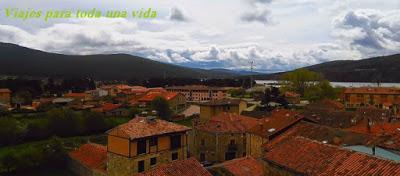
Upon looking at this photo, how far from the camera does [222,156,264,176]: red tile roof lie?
26.3 m

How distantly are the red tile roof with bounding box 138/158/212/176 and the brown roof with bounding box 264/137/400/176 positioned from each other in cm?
410

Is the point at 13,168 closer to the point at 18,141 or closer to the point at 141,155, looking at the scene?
the point at 18,141

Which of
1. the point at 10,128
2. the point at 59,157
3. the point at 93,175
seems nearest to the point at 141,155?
the point at 93,175

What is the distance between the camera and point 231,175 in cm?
2536

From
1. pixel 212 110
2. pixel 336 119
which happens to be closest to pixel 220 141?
pixel 336 119

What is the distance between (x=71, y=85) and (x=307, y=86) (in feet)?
247

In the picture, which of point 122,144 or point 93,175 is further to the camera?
point 93,175

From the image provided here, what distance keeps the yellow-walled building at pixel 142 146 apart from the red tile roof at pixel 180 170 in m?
8.22

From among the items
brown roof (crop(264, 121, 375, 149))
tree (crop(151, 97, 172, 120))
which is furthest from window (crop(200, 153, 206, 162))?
tree (crop(151, 97, 172, 120))

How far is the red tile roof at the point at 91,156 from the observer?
119 feet

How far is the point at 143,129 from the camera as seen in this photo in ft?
95.8

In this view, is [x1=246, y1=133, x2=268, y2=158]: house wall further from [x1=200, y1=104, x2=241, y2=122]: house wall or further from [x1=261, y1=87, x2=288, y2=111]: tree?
[x1=261, y1=87, x2=288, y2=111]: tree

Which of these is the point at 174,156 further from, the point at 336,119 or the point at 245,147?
the point at 336,119

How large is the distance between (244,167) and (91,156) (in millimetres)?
18405
